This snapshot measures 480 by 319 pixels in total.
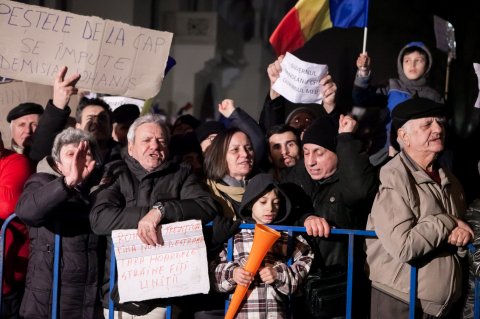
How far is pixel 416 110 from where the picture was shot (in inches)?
196

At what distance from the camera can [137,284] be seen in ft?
15.6

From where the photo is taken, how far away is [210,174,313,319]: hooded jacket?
4.68 metres

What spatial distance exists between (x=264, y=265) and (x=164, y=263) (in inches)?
22.8

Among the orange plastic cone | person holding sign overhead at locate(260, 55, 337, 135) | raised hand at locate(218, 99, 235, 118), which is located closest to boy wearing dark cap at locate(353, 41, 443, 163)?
person holding sign overhead at locate(260, 55, 337, 135)

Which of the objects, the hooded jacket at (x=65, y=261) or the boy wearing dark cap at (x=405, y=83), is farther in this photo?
the boy wearing dark cap at (x=405, y=83)

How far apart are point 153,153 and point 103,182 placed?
0.36 meters

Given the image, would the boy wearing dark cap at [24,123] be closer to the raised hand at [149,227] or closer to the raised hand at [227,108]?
the raised hand at [227,108]

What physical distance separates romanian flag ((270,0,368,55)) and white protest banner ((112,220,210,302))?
2386 millimetres

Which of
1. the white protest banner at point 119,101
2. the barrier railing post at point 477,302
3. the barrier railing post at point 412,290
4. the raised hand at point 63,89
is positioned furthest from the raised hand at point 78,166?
the white protest banner at point 119,101

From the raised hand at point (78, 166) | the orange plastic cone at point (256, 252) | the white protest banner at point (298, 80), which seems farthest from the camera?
the white protest banner at point (298, 80)

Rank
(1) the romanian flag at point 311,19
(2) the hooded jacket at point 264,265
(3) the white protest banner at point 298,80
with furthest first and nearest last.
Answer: (1) the romanian flag at point 311,19 → (3) the white protest banner at point 298,80 → (2) the hooded jacket at point 264,265

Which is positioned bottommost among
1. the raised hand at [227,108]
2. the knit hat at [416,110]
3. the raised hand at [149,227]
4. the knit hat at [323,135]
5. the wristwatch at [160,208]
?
the raised hand at [149,227]

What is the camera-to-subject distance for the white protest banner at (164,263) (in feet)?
15.6

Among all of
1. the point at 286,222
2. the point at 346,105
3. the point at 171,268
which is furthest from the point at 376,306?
the point at 346,105
